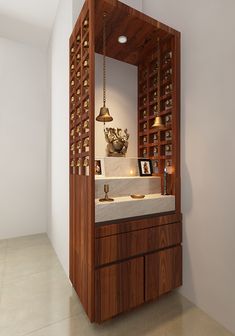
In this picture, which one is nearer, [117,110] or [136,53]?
[136,53]

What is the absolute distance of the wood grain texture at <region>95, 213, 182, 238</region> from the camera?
153cm

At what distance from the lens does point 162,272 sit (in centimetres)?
180

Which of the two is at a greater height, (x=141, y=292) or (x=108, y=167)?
(x=108, y=167)

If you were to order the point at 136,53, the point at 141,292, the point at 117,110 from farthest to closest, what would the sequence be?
the point at 117,110 → the point at 136,53 → the point at 141,292
